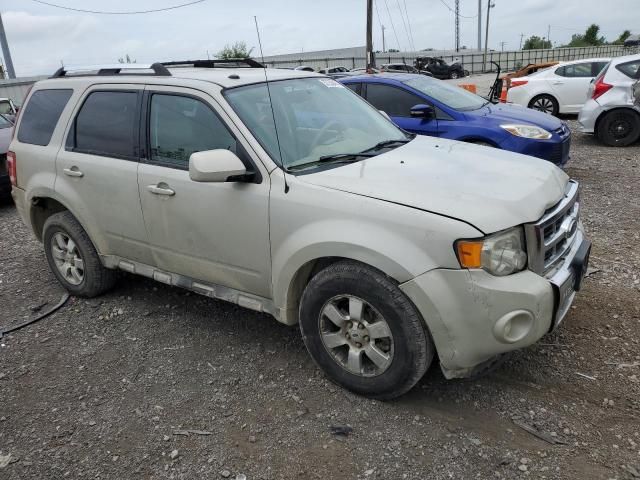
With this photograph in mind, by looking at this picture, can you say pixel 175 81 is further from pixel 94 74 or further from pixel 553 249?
pixel 553 249

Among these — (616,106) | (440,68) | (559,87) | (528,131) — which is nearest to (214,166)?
(528,131)

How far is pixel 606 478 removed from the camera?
2465mm

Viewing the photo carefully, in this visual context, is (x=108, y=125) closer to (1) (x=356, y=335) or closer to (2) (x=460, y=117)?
(1) (x=356, y=335)

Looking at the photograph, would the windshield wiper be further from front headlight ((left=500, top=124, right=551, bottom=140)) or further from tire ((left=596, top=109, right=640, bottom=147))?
tire ((left=596, top=109, right=640, bottom=147))

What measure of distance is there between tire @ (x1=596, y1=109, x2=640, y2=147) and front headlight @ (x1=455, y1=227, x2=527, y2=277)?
27.9 feet

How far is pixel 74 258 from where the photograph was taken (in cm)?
456

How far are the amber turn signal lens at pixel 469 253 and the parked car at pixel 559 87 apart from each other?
1180 centimetres

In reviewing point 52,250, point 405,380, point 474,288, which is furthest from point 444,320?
point 52,250

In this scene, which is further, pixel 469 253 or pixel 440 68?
pixel 440 68

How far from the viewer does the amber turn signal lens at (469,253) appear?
8.34 feet

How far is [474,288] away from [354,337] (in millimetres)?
757

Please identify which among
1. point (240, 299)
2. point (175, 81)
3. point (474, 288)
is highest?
point (175, 81)

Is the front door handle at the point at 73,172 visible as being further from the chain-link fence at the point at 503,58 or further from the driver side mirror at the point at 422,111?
the chain-link fence at the point at 503,58

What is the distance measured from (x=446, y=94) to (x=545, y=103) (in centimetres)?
689
